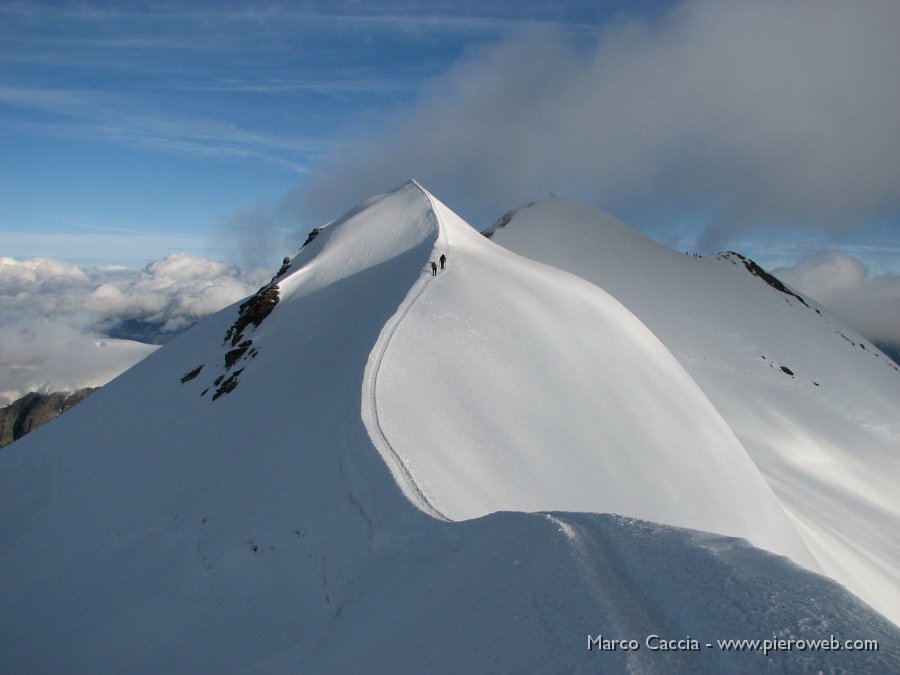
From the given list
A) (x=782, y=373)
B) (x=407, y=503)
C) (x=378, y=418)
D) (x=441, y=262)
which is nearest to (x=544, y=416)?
(x=378, y=418)

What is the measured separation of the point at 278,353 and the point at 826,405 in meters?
54.2

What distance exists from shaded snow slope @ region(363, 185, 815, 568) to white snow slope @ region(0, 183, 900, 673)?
0.10 metres

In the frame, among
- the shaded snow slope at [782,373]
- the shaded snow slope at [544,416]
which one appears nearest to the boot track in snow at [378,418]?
the shaded snow slope at [544,416]

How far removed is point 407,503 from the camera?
10758 millimetres

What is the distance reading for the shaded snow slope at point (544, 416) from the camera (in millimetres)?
14273

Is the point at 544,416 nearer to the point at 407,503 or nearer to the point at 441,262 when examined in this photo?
the point at 407,503

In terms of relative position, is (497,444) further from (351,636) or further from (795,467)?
(795,467)

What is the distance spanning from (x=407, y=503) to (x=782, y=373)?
57.9m

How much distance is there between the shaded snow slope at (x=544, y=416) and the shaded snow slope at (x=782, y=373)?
23.1ft

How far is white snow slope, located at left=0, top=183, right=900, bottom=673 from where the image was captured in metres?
6.17

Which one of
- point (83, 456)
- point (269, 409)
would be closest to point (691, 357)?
point (269, 409)

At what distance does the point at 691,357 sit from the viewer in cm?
5081

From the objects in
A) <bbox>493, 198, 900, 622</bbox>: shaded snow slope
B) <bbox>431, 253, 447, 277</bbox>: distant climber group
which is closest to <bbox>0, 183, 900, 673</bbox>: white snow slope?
<bbox>431, 253, 447, 277</bbox>: distant climber group

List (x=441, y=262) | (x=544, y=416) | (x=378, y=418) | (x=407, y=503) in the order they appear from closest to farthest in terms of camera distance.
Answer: (x=407, y=503) → (x=378, y=418) → (x=544, y=416) → (x=441, y=262)
